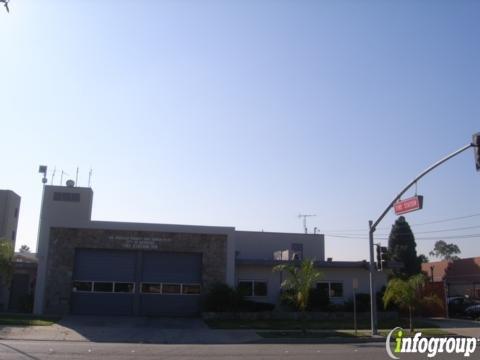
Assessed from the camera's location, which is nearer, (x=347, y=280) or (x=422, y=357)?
(x=422, y=357)

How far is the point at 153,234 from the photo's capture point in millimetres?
34438

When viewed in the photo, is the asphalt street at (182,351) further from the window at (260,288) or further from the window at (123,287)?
the window at (260,288)

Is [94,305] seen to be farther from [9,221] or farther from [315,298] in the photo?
[9,221]

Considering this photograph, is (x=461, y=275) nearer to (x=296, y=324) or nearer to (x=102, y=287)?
(x=296, y=324)

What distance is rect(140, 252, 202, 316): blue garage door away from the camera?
34125 millimetres

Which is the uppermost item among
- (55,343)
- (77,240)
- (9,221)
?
(9,221)

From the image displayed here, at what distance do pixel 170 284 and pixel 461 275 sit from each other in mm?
30507

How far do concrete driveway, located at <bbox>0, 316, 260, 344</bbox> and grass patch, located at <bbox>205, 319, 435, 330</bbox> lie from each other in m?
1.16

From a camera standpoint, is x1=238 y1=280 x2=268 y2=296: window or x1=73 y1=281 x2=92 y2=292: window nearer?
x1=73 y1=281 x2=92 y2=292: window

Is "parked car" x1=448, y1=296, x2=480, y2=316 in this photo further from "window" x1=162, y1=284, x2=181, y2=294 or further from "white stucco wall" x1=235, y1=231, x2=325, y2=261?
"window" x1=162, y1=284, x2=181, y2=294

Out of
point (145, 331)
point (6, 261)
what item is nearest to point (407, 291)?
point (145, 331)

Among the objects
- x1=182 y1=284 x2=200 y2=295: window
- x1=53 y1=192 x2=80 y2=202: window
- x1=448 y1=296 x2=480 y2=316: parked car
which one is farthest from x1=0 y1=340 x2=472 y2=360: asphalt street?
x1=448 y1=296 x2=480 y2=316: parked car

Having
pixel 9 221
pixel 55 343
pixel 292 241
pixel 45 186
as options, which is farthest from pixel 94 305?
pixel 9 221

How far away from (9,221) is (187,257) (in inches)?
1152
